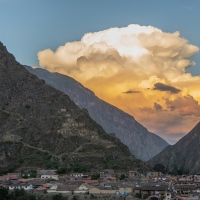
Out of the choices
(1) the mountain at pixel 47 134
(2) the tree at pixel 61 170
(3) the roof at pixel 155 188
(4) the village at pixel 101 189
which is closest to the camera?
(4) the village at pixel 101 189

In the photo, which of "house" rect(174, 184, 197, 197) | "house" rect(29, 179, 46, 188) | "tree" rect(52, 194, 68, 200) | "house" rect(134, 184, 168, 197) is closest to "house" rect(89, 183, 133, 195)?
"house" rect(134, 184, 168, 197)

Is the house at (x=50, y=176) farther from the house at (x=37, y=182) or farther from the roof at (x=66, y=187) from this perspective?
the roof at (x=66, y=187)

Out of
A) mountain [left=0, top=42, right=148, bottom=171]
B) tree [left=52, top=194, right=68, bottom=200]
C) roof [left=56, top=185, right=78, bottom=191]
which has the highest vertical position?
mountain [left=0, top=42, right=148, bottom=171]

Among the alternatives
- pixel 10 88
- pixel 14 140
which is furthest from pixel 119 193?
pixel 10 88

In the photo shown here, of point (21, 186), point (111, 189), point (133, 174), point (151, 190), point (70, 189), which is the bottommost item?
point (151, 190)

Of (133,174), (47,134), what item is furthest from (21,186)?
(47,134)

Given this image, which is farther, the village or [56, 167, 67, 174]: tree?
[56, 167, 67, 174]: tree

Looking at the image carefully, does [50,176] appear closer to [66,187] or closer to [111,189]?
[66,187]

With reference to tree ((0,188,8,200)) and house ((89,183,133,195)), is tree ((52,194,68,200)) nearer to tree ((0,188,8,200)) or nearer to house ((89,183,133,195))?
house ((89,183,133,195))

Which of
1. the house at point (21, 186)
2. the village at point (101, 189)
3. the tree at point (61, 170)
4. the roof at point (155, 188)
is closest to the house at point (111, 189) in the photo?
the village at point (101, 189)
